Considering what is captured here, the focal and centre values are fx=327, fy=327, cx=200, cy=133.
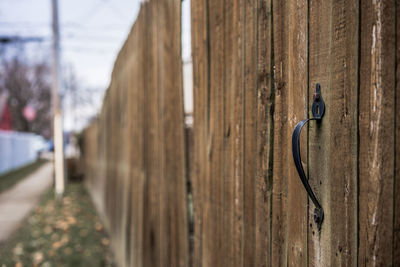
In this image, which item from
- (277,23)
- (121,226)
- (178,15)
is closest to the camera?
(277,23)

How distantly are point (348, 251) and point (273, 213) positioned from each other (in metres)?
0.30

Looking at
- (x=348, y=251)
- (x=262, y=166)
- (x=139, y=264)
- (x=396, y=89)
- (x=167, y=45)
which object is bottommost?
(x=139, y=264)

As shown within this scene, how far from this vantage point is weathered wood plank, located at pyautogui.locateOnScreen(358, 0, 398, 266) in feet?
2.14

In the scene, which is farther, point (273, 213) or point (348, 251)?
point (273, 213)

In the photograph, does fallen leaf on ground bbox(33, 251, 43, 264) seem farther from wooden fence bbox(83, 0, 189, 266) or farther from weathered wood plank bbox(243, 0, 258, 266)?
weathered wood plank bbox(243, 0, 258, 266)

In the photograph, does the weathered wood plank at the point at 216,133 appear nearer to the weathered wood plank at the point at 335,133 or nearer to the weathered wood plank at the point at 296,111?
the weathered wood plank at the point at 296,111

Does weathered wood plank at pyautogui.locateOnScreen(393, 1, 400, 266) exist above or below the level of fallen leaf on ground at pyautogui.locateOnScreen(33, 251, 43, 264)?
above

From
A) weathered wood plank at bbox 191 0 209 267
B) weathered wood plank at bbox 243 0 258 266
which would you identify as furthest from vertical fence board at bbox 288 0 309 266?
weathered wood plank at bbox 191 0 209 267

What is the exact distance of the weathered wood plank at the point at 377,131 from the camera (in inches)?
25.6

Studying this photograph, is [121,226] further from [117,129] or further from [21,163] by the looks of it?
[21,163]

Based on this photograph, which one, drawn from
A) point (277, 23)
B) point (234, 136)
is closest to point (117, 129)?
point (234, 136)

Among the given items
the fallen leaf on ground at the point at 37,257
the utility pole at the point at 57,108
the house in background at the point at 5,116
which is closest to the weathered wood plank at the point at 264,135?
the fallen leaf on ground at the point at 37,257

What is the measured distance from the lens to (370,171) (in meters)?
0.69

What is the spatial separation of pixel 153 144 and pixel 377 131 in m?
1.80
